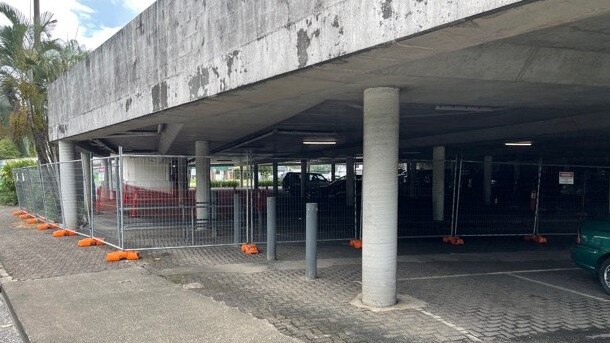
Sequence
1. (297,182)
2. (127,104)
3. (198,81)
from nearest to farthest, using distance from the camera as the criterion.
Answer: (198,81)
(127,104)
(297,182)

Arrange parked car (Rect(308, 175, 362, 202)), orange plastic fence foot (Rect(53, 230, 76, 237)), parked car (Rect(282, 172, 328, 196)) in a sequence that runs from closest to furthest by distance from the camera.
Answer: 1. orange plastic fence foot (Rect(53, 230, 76, 237))
2. parked car (Rect(308, 175, 362, 202))
3. parked car (Rect(282, 172, 328, 196))

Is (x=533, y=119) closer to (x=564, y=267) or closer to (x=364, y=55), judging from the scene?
(x=564, y=267)

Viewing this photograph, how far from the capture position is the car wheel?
7.15 m

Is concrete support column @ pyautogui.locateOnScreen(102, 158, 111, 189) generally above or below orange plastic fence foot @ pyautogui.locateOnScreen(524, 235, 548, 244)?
above

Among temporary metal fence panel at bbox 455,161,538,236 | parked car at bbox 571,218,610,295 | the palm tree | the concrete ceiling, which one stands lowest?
temporary metal fence panel at bbox 455,161,538,236

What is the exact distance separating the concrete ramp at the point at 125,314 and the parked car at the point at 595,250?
4986 millimetres

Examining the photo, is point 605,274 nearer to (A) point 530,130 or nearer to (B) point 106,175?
(A) point 530,130

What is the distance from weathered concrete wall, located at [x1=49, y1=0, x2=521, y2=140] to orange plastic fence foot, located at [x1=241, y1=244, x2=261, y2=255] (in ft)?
11.1

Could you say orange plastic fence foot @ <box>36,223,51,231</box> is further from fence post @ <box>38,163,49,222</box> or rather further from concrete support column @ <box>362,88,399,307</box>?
concrete support column @ <box>362,88,399,307</box>

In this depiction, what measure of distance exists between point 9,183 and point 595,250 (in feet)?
87.1

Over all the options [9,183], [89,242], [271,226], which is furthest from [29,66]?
[271,226]

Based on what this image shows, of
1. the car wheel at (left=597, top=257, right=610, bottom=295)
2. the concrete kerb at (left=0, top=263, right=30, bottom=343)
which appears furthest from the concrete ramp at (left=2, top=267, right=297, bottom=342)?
the car wheel at (left=597, top=257, right=610, bottom=295)

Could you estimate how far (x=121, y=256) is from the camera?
9.38 metres

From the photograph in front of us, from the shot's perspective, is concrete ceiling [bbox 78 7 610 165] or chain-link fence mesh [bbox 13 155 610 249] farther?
chain-link fence mesh [bbox 13 155 610 249]
